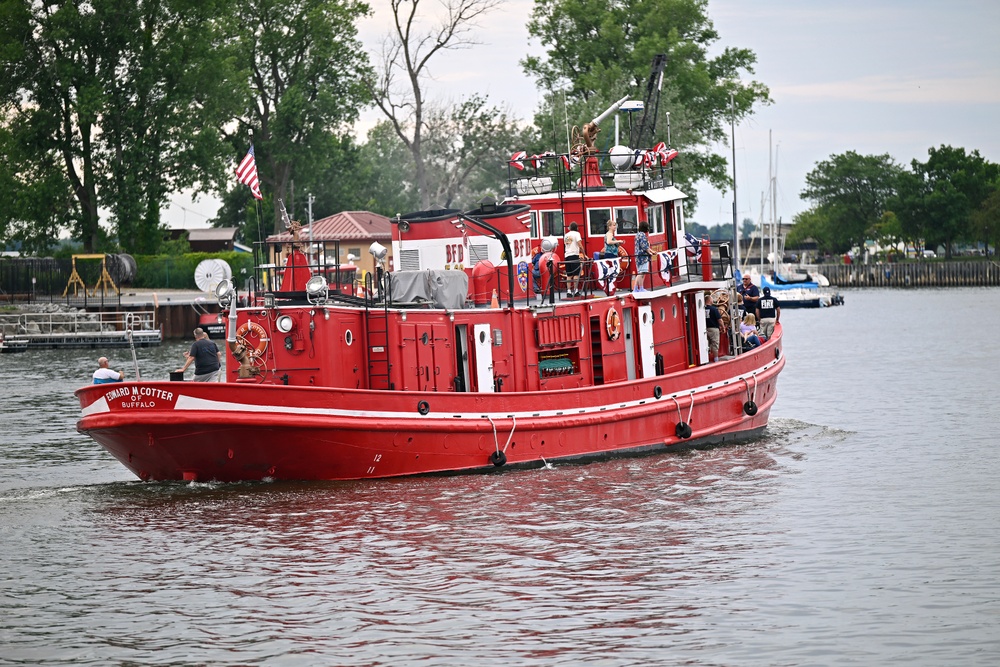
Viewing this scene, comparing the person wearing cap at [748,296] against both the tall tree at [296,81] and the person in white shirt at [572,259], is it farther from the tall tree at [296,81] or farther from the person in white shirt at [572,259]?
the tall tree at [296,81]

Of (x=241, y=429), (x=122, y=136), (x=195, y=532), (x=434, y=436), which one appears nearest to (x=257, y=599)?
(x=195, y=532)

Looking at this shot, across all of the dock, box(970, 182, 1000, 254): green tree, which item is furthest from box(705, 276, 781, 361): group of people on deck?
box(970, 182, 1000, 254): green tree

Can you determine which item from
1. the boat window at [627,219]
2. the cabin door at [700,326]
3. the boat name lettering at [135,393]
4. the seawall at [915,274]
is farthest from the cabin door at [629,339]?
the seawall at [915,274]

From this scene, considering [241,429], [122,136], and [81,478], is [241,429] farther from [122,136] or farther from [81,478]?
[122,136]

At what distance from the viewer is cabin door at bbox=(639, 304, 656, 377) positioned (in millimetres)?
25875

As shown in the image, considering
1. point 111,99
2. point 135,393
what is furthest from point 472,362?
point 111,99

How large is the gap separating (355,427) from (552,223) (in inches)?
292

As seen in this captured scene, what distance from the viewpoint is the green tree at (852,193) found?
14538 centimetres

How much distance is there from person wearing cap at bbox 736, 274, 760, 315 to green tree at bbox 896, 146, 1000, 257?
104 m

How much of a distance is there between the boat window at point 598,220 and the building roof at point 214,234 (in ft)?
235

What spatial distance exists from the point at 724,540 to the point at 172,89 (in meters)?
53.7

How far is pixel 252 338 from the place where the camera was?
21734mm

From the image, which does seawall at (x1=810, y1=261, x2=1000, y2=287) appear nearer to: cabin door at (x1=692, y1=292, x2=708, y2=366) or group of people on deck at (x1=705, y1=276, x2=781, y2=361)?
group of people on deck at (x1=705, y1=276, x2=781, y2=361)

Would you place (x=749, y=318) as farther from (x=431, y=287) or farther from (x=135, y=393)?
(x=135, y=393)
